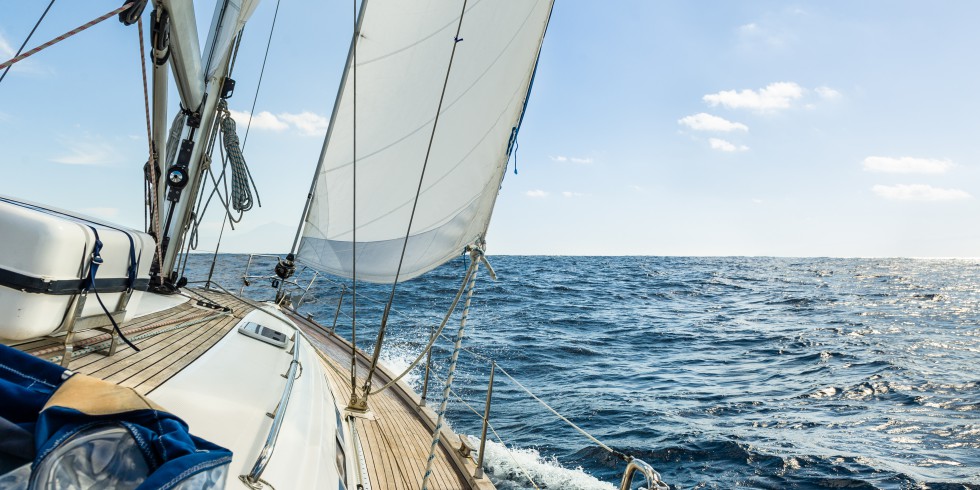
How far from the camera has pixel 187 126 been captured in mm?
4789

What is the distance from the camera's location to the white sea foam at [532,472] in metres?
5.36

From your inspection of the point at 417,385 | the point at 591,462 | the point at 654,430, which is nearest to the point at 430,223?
the point at 591,462

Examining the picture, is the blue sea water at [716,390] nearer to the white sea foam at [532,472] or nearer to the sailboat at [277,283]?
the white sea foam at [532,472]

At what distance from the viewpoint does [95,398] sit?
1.42 m

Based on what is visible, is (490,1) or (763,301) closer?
(490,1)

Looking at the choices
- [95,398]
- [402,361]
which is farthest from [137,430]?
[402,361]

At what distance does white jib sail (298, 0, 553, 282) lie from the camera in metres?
3.74

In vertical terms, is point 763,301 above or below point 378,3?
below

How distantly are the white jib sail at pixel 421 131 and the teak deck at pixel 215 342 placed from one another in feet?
3.33

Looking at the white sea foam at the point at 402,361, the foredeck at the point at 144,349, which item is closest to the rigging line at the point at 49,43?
the foredeck at the point at 144,349

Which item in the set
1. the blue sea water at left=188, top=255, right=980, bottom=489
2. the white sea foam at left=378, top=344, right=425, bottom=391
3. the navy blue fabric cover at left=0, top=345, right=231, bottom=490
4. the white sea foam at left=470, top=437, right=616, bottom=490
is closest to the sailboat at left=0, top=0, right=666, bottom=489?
the navy blue fabric cover at left=0, top=345, right=231, bottom=490

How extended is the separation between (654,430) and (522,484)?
2.17 metres

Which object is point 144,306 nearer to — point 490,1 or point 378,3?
point 378,3

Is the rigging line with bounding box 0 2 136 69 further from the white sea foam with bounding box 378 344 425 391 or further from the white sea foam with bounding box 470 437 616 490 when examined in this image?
the white sea foam with bounding box 378 344 425 391
